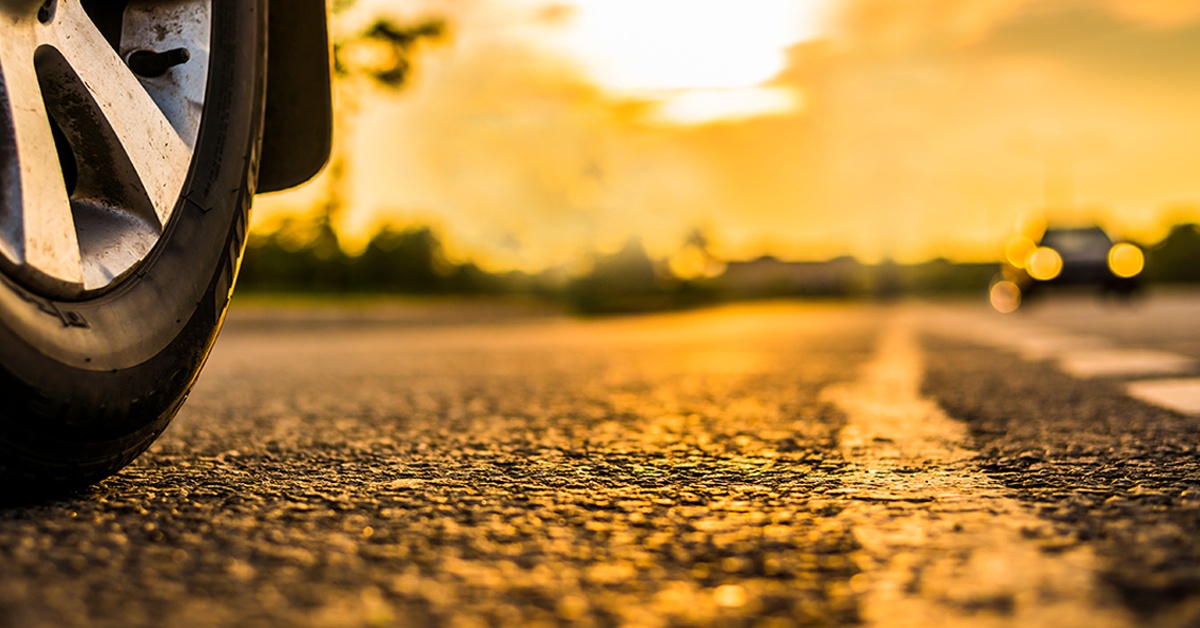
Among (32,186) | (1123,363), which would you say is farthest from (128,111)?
(1123,363)

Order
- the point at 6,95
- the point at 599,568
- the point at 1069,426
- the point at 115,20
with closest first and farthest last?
the point at 599,568, the point at 6,95, the point at 115,20, the point at 1069,426

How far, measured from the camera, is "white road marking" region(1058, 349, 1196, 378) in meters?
4.25

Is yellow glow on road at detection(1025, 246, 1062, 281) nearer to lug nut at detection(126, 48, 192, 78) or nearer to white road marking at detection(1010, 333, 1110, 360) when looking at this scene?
white road marking at detection(1010, 333, 1110, 360)

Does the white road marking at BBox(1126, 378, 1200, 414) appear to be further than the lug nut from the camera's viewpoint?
Yes

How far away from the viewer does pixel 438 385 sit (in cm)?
434

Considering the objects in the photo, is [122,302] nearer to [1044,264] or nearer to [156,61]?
[156,61]

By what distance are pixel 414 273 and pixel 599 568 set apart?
35.1 m

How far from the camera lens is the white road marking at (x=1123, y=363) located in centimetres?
425

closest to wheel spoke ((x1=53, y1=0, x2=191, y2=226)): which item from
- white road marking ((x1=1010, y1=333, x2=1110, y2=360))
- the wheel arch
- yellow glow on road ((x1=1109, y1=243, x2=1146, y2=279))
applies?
the wheel arch

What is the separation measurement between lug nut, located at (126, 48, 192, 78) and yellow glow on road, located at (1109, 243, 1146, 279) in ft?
56.8

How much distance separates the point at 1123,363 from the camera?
4.68 meters

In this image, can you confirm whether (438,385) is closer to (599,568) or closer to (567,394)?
(567,394)

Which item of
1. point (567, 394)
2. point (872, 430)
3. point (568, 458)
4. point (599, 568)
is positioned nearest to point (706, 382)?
point (567, 394)

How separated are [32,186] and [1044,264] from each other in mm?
17322
